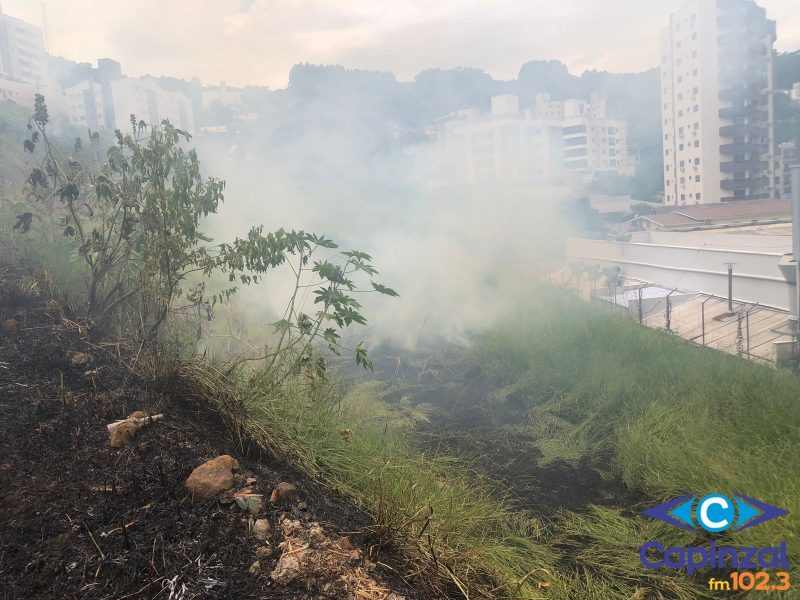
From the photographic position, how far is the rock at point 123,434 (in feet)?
8.50

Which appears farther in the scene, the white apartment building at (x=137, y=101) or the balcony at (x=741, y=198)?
the balcony at (x=741, y=198)

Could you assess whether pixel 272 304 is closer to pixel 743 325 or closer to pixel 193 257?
pixel 193 257

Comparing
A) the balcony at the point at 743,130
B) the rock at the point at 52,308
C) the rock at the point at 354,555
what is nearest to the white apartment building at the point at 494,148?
the balcony at the point at 743,130

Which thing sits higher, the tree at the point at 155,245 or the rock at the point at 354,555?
the tree at the point at 155,245

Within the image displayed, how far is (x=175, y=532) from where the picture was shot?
6.63ft

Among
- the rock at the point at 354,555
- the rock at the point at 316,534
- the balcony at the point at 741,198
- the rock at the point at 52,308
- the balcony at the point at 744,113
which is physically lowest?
the rock at the point at 354,555

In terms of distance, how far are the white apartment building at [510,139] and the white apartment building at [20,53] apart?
9.92 metres

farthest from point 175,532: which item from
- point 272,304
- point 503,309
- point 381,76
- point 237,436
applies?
point 381,76

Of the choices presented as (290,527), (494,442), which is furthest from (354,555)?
(494,442)

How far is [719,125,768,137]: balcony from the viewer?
1049 inches

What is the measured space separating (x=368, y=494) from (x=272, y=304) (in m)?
→ 6.43

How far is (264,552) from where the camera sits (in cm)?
199

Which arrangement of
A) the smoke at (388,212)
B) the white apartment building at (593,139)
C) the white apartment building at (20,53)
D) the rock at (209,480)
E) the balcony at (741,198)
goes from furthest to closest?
the white apartment building at (593,139) → the balcony at (741,198) → the white apartment building at (20,53) → the smoke at (388,212) → the rock at (209,480)

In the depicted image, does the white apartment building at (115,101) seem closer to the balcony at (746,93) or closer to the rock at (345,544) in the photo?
the rock at (345,544)
